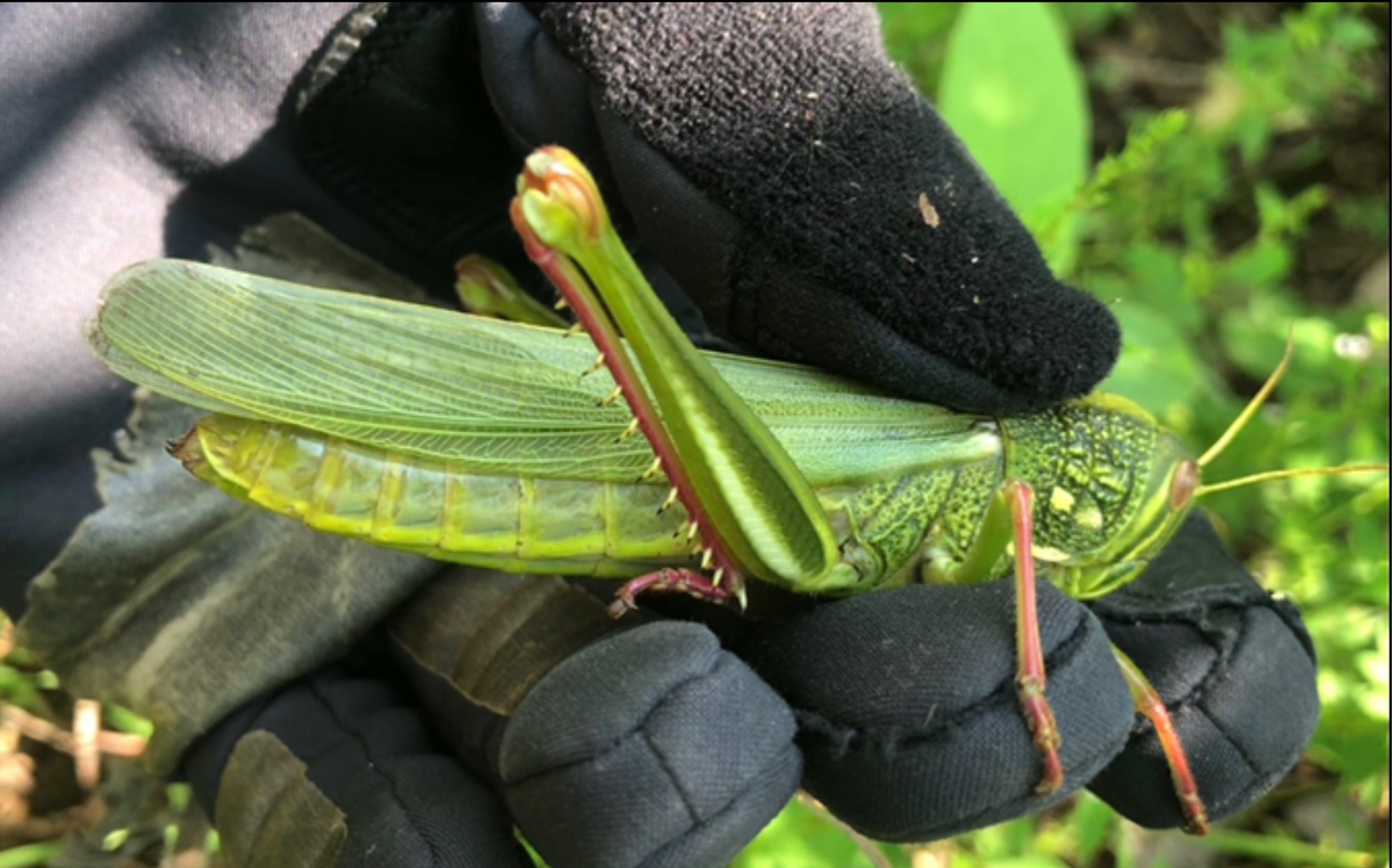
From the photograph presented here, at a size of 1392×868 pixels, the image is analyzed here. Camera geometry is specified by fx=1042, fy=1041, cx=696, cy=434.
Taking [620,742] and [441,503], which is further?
[441,503]

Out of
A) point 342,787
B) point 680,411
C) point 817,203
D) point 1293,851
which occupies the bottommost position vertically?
point 1293,851

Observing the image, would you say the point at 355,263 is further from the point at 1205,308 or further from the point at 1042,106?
the point at 1205,308

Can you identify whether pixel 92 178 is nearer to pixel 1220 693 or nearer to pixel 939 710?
pixel 939 710

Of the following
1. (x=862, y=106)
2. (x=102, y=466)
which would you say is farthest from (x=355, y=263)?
(x=862, y=106)

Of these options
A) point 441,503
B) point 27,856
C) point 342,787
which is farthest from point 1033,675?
point 27,856

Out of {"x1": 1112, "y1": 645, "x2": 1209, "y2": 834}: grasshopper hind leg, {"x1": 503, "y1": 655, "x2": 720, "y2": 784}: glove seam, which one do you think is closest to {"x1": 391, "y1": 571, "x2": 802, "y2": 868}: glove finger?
{"x1": 503, "y1": 655, "x2": 720, "y2": 784}: glove seam

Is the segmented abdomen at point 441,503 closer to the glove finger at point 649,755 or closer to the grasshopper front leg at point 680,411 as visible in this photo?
the grasshopper front leg at point 680,411

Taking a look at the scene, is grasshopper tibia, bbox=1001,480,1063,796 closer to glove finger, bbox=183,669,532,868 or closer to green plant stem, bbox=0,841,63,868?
glove finger, bbox=183,669,532,868

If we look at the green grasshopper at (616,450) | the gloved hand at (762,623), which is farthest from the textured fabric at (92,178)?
the green grasshopper at (616,450)
